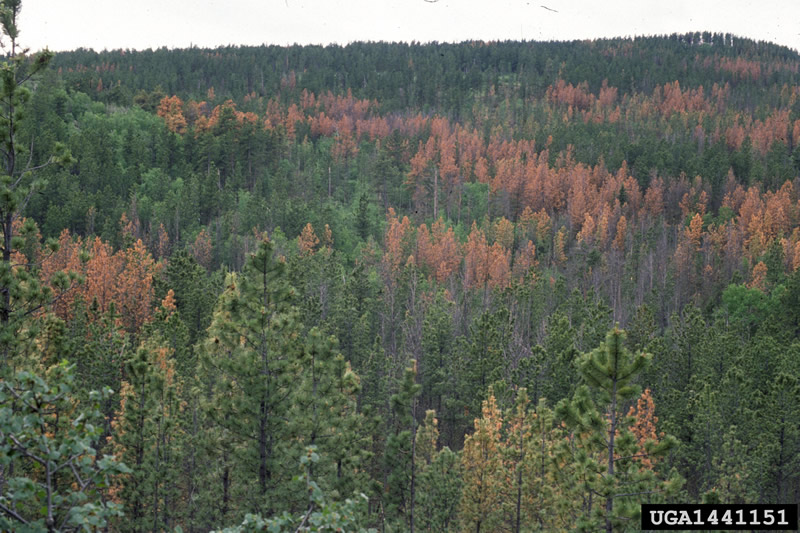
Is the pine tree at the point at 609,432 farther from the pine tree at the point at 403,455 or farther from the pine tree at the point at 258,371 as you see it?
the pine tree at the point at 403,455

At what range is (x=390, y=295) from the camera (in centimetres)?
5981

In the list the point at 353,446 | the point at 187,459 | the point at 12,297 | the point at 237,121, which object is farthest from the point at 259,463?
the point at 237,121

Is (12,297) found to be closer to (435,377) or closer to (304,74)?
(435,377)

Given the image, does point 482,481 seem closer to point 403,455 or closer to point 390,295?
point 403,455

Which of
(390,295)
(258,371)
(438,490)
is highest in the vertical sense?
(258,371)

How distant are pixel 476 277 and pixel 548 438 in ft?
192

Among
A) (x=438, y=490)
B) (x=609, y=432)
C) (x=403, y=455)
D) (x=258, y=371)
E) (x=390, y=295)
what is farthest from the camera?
(x=390, y=295)

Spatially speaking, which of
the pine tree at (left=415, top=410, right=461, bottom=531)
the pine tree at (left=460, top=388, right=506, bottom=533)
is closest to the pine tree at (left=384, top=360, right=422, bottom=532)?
the pine tree at (left=415, top=410, right=461, bottom=531)

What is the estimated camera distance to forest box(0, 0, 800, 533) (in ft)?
44.5

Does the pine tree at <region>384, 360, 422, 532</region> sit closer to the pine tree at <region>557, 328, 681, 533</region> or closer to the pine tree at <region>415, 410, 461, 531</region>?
the pine tree at <region>415, 410, 461, 531</region>

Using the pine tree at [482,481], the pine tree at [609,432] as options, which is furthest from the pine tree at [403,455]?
the pine tree at [609,432]

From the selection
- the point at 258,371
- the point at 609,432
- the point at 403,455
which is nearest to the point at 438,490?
the point at 403,455

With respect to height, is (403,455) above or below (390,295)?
above

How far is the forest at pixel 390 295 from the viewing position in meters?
13.6
